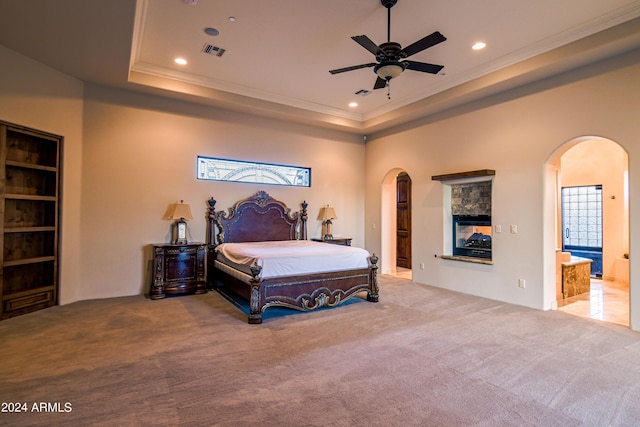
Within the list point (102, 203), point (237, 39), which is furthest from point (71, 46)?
point (102, 203)

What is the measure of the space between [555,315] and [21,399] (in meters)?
5.55

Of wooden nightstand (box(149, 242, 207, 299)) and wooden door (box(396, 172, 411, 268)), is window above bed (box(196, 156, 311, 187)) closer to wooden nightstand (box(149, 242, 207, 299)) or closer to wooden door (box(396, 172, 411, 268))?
wooden nightstand (box(149, 242, 207, 299))

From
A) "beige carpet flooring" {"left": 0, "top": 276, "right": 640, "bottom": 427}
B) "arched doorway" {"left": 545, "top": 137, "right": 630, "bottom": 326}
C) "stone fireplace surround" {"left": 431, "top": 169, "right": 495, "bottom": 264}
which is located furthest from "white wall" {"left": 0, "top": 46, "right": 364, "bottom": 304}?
"arched doorway" {"left": 545, "top": 137, "right": 630, "bottom": 326}

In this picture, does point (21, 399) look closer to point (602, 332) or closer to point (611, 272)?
point (602, 332)

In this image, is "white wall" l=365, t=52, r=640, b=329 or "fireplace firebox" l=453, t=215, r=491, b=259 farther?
"fireplace firebox" l=453, t=215, r=491, b=259

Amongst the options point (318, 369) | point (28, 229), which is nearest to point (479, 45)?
point (318, 369)

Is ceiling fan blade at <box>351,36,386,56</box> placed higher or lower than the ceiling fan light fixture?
higher

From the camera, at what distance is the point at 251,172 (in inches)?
251

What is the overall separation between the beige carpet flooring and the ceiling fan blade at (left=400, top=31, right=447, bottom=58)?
9.71ft

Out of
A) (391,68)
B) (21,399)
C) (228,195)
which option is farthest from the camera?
(228,195)

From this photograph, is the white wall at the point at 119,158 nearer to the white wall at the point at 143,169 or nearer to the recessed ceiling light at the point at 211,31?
the white wall at the point at 143,169

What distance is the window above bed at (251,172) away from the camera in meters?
5.95

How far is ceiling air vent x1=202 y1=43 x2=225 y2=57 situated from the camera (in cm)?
434

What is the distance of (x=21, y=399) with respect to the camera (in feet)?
7.46
